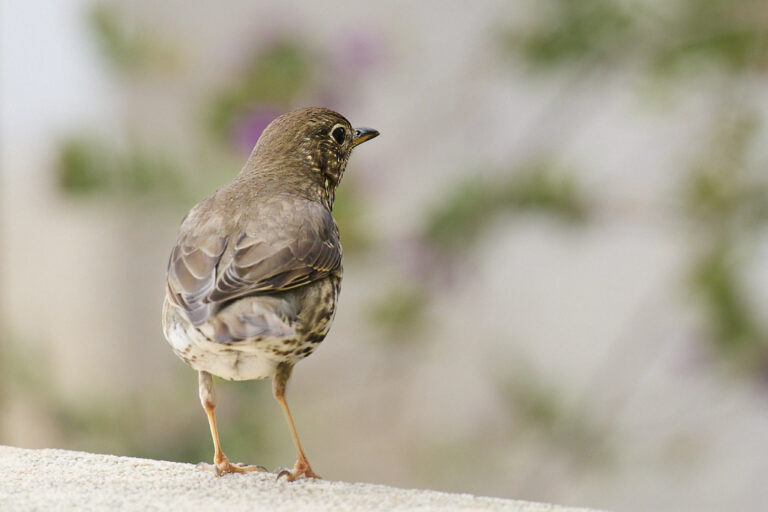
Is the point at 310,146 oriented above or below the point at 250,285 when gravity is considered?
above

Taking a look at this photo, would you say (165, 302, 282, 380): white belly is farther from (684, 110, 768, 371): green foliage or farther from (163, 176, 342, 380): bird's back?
(684, 110, 768, 371): green foliage

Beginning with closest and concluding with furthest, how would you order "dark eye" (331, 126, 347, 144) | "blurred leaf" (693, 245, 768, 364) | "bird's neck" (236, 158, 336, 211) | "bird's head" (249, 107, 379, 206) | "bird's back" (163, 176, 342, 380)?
"bird's back" (163, 176, 342, 380)
"bird's neck" (236, 158, 336, 211)
"bird's head" (249, 107, 379, 206)
"dark eye" (331, 126, 347, 144)
"blurred leaf" (693, 245, 768, 364)

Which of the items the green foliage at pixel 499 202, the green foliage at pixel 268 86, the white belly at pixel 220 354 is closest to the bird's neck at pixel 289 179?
the white belly at pixel 220 354

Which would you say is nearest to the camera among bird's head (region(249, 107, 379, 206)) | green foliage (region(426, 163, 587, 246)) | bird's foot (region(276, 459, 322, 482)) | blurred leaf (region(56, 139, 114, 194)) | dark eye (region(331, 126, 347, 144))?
bird's foot (region(276, 459, 322, 482))

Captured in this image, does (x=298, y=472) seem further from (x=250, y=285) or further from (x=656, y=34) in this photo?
(x=656, y=34)

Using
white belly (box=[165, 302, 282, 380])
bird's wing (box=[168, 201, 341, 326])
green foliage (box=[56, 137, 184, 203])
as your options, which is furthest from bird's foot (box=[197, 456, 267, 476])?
green foliage (box=[56, 137, 184, 203])

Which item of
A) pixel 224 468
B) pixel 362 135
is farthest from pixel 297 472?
pixel 362 135

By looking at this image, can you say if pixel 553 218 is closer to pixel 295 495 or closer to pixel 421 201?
pixel 421 201

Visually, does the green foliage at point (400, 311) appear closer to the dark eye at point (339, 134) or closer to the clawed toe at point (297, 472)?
the dark eye at point (339, 134)
